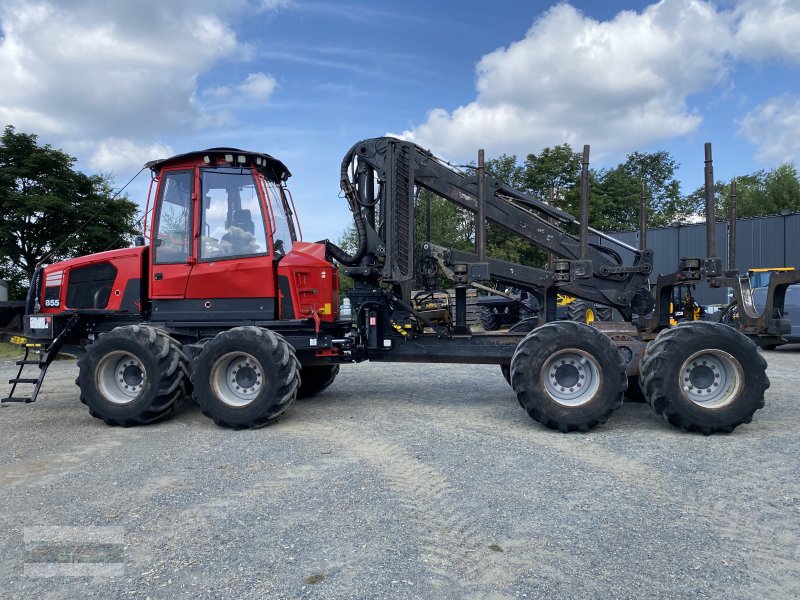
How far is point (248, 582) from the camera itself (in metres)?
3.35

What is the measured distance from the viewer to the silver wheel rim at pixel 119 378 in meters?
7.42

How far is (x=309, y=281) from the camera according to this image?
7797 millimetres

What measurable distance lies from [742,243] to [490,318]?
1615 centimetres

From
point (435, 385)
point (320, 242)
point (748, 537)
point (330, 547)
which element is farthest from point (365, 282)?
point (748, 537)

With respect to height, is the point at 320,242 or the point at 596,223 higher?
the point at 596,223

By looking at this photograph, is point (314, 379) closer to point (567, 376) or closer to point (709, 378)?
point (567, 376)

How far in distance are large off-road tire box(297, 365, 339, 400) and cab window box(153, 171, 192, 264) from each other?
2539mm

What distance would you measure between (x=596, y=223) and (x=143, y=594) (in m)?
42.0

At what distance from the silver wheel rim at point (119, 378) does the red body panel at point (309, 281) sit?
201cm

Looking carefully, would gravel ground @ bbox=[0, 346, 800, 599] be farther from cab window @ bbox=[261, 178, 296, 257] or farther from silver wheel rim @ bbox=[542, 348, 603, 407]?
cab window @ bbox=[261, 178, 296, 257]

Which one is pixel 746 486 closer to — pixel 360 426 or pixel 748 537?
pixel 748 537

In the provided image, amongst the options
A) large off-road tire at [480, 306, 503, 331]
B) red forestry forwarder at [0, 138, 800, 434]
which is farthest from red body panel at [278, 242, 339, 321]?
A: large off-road tire at [480, 306, 503, 331]

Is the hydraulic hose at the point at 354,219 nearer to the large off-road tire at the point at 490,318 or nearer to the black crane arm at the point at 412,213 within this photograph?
the black crane arm at the point at 412,213

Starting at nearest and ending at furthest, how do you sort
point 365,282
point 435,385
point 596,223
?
point 365,282, point 435,385, point 596,223
